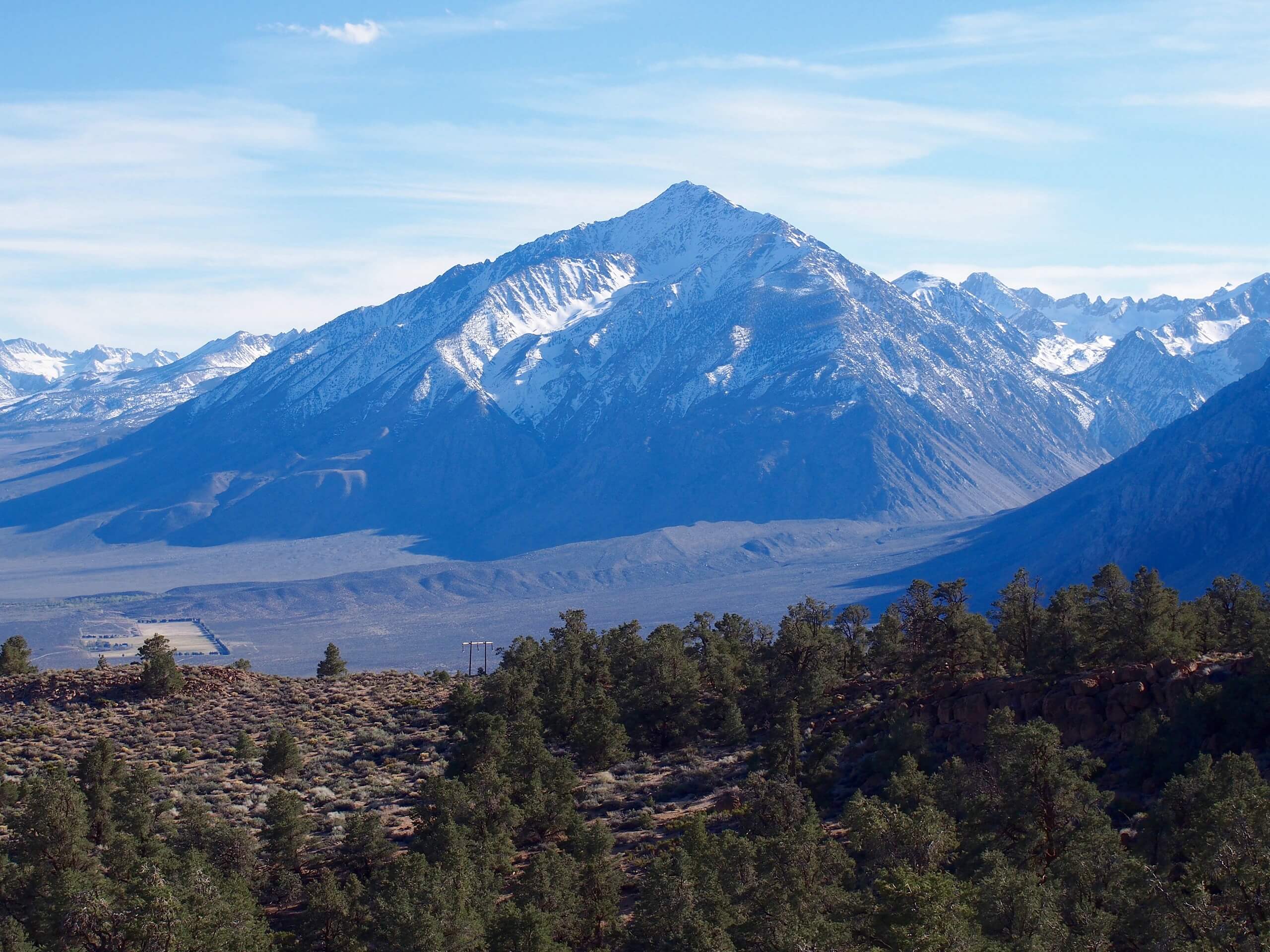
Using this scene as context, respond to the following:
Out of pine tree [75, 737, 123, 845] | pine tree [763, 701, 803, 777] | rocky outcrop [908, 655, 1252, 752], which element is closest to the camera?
pine tree [75, 737, 123, 845]

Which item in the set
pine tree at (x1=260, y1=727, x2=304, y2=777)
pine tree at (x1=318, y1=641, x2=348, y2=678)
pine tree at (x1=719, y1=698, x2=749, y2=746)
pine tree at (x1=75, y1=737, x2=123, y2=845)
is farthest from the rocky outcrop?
pine tree at (x1=318, y1=641, x2=348, y2=678)

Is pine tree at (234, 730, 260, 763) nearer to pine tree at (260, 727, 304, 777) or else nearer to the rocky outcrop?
pine tree at (260, 727, 304, 777)

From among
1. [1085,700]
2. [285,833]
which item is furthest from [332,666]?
[1085,700]

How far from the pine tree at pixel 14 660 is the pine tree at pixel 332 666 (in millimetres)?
20383

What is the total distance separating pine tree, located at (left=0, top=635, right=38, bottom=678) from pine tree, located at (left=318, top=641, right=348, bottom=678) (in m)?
20.4

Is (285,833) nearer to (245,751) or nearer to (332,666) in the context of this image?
(245,751)

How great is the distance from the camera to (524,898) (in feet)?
174

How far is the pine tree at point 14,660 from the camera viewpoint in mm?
91750

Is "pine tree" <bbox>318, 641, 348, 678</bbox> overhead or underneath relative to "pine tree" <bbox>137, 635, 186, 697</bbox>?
underneath

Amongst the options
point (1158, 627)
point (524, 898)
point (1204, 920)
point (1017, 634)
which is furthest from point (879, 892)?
point (1017, 634)

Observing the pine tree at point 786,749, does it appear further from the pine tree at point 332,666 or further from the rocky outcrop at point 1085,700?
the pine tree at point 332,666

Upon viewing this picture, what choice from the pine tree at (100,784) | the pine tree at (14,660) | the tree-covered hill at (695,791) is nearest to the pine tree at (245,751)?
the tree-covered hill at (695,791)

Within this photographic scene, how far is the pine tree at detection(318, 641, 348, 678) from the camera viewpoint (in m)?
102

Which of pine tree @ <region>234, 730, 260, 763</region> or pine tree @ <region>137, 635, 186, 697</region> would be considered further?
pine tree @ <region>137, 635, 186, 697</region>
